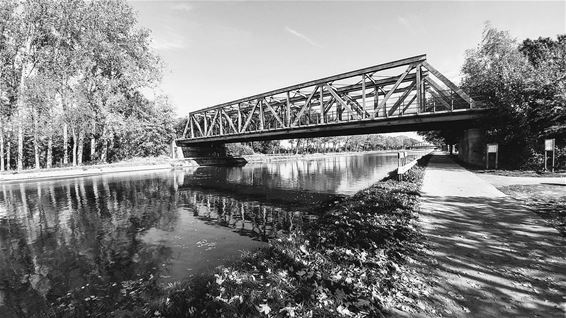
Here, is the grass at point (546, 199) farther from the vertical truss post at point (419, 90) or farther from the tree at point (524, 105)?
the vertical truss post at point (419, 90)

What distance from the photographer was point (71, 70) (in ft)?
144

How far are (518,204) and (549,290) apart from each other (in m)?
7.95

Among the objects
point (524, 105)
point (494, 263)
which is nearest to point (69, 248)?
point (494, 263)

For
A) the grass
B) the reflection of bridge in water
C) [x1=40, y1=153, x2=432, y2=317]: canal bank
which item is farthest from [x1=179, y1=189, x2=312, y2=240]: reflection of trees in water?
the grass

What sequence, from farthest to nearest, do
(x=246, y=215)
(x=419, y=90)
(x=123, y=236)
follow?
(x=419, y=90) → (x=246, y=215) → (x=123, y=236)

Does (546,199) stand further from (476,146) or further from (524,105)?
(476,146)

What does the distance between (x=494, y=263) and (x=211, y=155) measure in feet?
238

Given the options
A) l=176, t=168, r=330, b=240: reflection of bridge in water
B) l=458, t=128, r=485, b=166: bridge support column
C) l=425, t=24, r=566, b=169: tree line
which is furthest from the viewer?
l=458, t=128, r=485, b=166: bridge support column

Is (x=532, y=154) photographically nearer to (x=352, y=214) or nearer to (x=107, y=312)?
(x=352, y=214)

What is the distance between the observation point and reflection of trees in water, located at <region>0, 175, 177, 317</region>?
23.7 feet

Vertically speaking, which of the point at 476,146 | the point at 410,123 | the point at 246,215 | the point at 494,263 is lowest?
the point at 246,215

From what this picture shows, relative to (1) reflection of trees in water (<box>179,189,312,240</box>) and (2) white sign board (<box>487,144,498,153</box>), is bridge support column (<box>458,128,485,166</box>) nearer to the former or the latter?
(2) white sign board (<box>487,144,498,153</box>)

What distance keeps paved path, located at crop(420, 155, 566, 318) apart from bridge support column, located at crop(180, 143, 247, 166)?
62716 mm

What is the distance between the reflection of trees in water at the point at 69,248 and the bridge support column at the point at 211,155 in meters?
50.5
